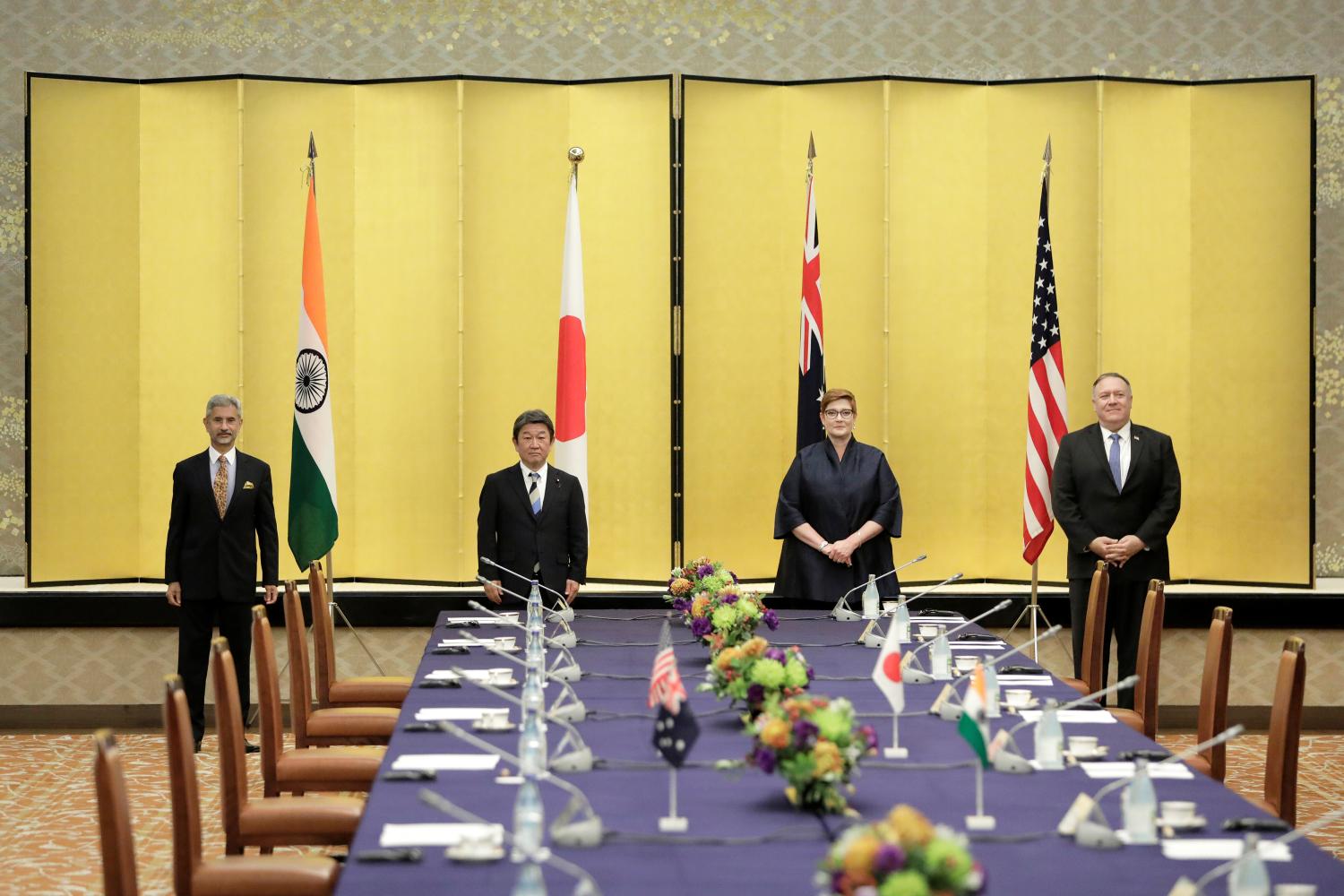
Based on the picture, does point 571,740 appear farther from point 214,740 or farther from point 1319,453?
point 1319,453

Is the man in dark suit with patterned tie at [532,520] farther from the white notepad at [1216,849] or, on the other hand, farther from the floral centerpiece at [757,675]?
the white notepad at [1216,849]

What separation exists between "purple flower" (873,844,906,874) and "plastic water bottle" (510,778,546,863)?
0.77 meters

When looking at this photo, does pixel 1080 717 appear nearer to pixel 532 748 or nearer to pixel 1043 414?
pixel 532 748

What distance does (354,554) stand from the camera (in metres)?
7.70

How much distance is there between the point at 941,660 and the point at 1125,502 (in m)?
2.40

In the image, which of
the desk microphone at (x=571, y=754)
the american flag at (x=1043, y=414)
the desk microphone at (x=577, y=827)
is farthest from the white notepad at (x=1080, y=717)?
the american flag at (x=1043, y=414)

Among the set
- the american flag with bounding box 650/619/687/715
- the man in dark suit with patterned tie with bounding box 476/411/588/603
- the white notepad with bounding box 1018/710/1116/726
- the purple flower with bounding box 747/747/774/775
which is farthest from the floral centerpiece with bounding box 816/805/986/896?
the man in dark suit with patterned tie with bounding box 476/411/588/603

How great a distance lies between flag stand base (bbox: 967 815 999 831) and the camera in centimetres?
277

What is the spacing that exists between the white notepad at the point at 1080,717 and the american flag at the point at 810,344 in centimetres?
315

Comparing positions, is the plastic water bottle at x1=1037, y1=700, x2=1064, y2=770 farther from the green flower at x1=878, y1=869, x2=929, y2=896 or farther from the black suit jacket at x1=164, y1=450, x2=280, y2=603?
the black suit jacket at x1=164, y1=450, x2=280, y2=603

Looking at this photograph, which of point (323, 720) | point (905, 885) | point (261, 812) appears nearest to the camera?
point (905, 885)

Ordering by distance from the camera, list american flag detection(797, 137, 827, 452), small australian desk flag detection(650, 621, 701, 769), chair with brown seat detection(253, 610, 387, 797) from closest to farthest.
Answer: small australian desk flag detection(650, 621, 701, 769) < chair with brown seat detection(253, 610, 387, 797) < american flag detection(797, 137, 827, 452)

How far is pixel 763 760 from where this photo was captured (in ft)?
9.45

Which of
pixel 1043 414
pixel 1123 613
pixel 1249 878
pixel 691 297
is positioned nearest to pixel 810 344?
pixel 691 297
